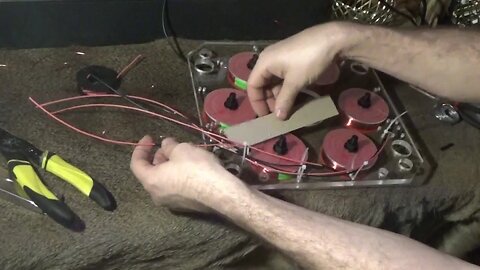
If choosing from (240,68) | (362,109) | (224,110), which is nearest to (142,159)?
(224,110)

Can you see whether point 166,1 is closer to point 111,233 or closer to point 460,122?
point 111,233

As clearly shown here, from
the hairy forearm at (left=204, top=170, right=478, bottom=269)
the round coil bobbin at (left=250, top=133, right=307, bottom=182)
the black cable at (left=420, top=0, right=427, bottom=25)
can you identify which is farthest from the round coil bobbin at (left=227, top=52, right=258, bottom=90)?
the black cable at (left=420, top=0, right=427, bottom=25)

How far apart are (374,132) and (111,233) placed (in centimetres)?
46

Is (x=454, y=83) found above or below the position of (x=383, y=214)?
above

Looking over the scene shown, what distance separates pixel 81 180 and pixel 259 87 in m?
0.30

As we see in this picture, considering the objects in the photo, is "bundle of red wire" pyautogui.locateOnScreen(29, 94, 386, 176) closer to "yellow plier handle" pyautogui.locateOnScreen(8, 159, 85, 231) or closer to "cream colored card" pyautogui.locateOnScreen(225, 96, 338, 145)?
"cream colored card" pyautogui.locateOnScreen(225, 96, 338, 145)

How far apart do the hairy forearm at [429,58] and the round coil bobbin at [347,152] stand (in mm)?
129

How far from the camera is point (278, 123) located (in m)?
0.90

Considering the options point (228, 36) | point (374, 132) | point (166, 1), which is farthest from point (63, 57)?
point (374, 132)

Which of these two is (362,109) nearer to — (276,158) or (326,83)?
(326,83)

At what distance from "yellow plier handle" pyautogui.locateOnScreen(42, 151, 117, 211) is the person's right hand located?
10.7 inches

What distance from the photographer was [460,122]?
1056 mm

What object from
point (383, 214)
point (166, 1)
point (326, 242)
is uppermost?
point (166, 1)

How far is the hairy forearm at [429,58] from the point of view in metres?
0.93
